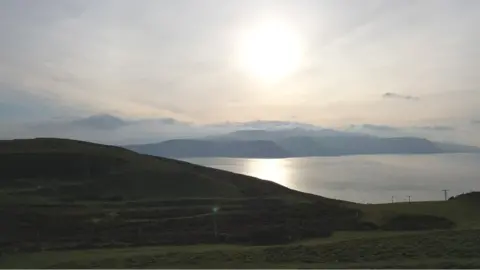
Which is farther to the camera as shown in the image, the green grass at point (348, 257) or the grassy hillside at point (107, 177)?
the grassy hillside at point (107, 177)

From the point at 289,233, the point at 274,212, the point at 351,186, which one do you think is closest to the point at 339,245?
the point at 289,233

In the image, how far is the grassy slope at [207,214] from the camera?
77.4 feet

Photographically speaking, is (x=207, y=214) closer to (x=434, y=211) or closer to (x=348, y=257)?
(x=434, y=211)

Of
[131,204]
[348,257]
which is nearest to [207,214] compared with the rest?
[131,204]

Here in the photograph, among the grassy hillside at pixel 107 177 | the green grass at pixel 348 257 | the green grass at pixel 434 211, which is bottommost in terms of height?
the green grass at pixel 348 257

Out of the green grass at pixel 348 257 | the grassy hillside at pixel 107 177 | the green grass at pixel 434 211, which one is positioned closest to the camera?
the green grass at pixel 348 257

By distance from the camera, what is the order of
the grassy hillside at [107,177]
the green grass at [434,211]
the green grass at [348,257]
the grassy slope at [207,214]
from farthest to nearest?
the grassy hillside at [107,177] → the green grass at [434,211] → the grassy slope at [207,214] → the green grass at [348,257]

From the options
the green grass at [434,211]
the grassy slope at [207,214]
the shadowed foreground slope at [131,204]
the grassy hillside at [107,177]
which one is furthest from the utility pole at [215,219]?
the green grass at [434,211]

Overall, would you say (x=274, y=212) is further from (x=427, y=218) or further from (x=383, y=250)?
(x=383, y=250)

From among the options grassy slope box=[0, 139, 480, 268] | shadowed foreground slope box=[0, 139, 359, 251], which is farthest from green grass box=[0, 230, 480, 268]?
shadowed foreground slope box=[0, 139, 359, 251]

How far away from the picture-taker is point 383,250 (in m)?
24.5

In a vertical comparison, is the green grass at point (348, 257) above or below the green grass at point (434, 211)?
below

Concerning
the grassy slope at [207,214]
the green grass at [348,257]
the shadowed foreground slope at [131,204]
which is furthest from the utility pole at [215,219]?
the green grass at [348,257]

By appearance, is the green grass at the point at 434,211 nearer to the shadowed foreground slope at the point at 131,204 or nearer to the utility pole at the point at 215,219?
the shadowed foreground slope at the point at 131,204
